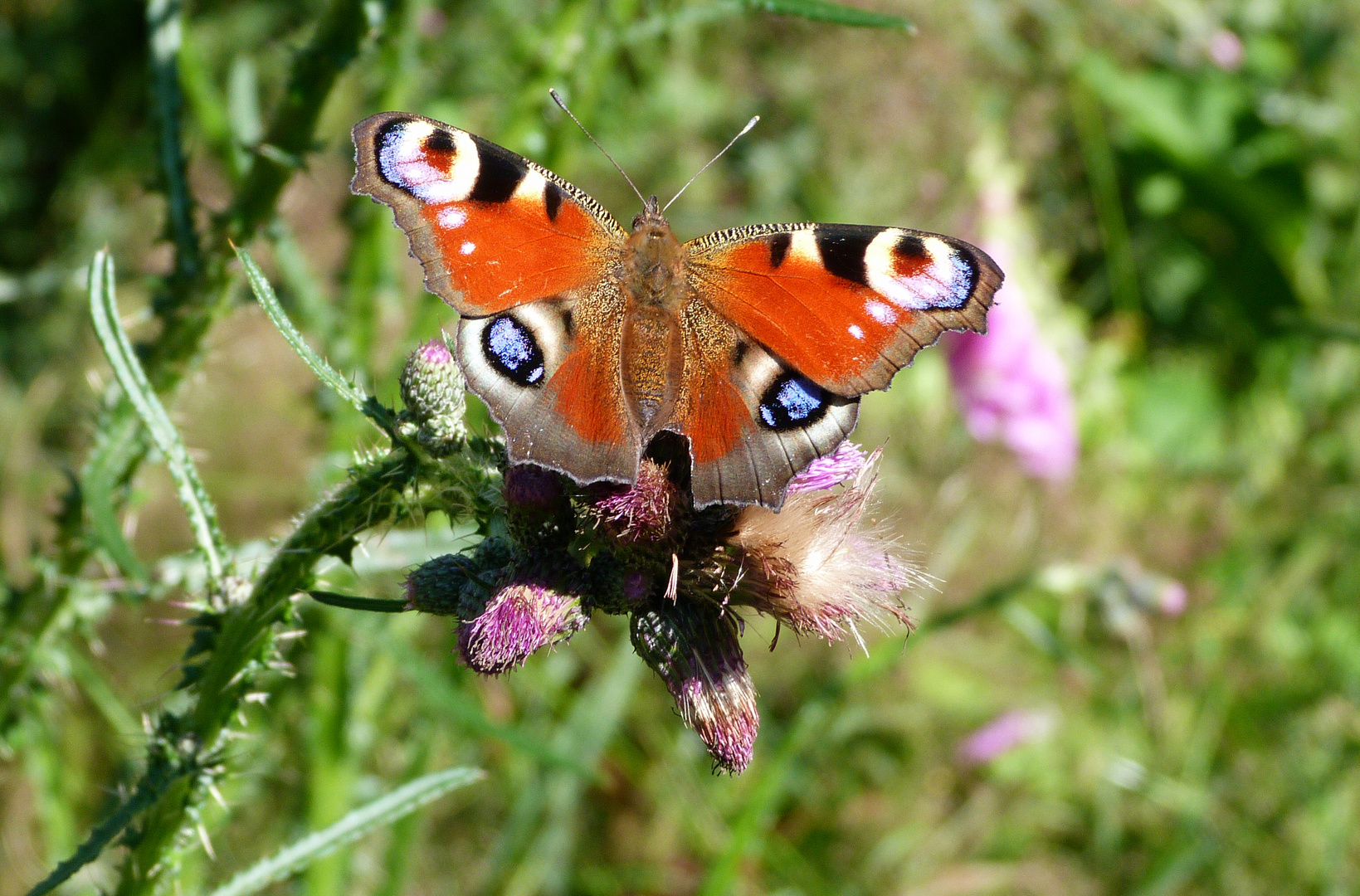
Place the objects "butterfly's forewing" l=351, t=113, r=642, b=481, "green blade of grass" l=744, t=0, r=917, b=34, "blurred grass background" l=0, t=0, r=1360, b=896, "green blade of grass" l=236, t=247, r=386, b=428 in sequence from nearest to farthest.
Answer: "green blade of grass" l=236, t=247, r=386, b=428 → "butterfly's forewing" l=351, t=113, r=642, b=481 → "green blade of grass" l=744, t=0, r=917, b=34 → "blurred grass background" l=0, t=0, r=1360, b=896

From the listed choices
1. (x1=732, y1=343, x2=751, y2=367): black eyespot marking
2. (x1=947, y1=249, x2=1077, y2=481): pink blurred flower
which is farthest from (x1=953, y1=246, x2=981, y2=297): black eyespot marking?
(x1=947, y1=249, x2=1077, y2=481): pink blurred flower

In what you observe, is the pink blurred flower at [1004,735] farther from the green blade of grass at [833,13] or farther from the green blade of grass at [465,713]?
the green blade of grass at [833,13]

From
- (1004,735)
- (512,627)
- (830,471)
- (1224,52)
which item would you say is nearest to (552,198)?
(830,471)

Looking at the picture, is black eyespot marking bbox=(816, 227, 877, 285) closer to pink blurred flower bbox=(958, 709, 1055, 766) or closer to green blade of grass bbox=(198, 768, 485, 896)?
green blade of grass bbox=(198, 768, 485, 896)

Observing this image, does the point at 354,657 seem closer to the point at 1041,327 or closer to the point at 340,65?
the point at 340,65

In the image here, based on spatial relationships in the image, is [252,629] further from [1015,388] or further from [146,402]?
[1015,388]
